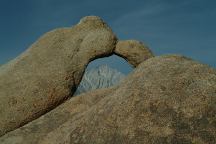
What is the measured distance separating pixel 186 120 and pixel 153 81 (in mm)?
1973

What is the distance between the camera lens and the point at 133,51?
950 inches

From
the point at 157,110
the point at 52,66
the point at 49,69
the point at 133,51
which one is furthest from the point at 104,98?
the point at 133,51

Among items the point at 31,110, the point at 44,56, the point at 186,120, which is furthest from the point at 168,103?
the point at 44,56

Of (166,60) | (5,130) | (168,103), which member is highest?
(166,60)

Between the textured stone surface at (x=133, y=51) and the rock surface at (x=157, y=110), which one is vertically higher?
the textured stone surface at (x=133, y=51)

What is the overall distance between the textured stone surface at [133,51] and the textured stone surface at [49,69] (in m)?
0.50

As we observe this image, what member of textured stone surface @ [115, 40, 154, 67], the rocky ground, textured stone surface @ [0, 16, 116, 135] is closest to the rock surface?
the rocky ground

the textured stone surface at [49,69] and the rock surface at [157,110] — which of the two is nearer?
the rock surface at [157,110]

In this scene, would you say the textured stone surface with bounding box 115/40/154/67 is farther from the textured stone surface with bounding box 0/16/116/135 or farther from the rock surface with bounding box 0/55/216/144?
the rock surface with bounding box 0/55/216/144

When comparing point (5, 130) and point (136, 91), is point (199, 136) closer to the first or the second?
point (136, 91)

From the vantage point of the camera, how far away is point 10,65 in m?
23.3

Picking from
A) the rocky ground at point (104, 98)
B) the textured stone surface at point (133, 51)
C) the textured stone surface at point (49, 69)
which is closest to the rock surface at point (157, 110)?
the rocky ground at point (104, 98)

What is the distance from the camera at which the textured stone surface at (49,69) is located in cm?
2120

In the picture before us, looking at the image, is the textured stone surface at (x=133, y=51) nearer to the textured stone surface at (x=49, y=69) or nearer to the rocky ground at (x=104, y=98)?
the rocky ground at (x=104, y=98)
